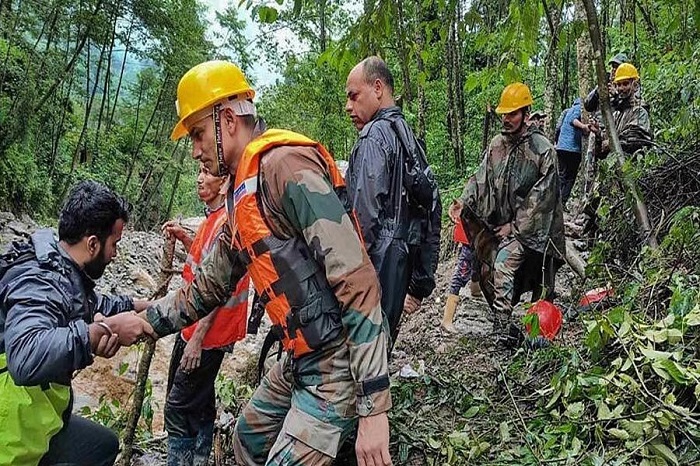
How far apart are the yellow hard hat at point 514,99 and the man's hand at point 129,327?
3.25 metres

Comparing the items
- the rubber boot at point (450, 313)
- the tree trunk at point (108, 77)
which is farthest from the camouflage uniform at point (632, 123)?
the tree trunk at point (108, 77)

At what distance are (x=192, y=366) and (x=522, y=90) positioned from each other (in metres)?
3.25

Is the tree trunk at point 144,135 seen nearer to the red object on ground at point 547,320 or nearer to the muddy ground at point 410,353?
the muddy ground at point 410,353

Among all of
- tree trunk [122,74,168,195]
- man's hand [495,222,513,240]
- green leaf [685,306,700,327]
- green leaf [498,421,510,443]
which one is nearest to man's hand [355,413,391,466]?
green leaf [498,421,510,443]

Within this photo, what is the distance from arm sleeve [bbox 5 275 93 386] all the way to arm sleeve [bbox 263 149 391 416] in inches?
41.7

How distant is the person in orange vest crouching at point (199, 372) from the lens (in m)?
3.50

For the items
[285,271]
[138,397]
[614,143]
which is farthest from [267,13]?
[614,143]

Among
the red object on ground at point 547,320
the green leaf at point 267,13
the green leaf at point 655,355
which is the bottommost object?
the red object on ground at point 547,320

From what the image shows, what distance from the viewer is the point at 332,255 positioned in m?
2.01

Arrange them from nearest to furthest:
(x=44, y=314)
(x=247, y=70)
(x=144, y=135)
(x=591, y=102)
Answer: (x=44, y=314) < (x=591, y=102) < (x=144, y=135) < (x=247, y=70)

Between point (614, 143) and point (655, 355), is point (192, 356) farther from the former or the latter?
point (614, 143)

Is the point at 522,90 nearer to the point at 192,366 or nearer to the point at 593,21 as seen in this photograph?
the point at 593,21

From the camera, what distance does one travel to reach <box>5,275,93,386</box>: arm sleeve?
7.59 ft

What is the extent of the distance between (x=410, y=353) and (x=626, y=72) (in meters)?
4.16
